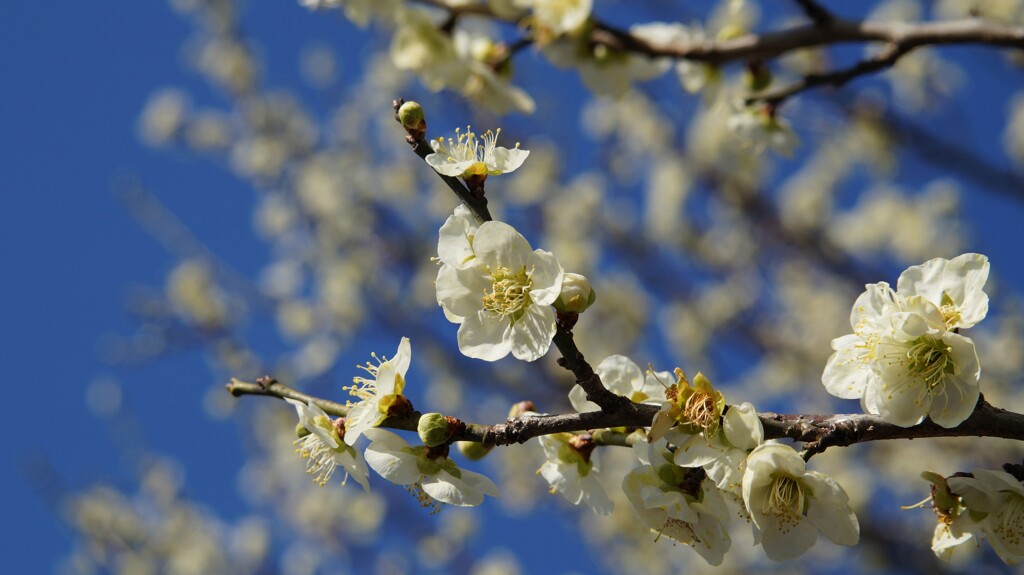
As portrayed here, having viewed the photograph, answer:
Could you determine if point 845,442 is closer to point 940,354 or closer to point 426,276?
point 940,354

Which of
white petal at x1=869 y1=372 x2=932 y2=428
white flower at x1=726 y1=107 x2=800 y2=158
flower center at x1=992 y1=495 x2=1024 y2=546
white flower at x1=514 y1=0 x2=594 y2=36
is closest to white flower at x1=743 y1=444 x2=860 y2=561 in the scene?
white petal at x1=869 y1=372 x2=932 y2=428

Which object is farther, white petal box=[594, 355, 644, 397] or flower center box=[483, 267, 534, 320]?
white petal box=[594, 355, 644, 397]

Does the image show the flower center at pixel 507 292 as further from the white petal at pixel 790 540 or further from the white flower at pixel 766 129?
the white flower at pixel 766 129

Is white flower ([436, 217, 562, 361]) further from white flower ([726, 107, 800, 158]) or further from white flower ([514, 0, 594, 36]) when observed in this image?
white flower ([726, 107, 800, 158])

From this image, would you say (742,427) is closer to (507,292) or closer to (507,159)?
(507,292)

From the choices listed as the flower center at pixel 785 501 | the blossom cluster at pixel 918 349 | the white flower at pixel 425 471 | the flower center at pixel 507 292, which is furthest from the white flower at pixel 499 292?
the blossom cluster at pixel 918 349

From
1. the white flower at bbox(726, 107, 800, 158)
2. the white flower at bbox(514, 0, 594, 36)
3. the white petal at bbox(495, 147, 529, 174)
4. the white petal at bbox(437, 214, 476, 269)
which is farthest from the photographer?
the white flower at bbox(726, 107, 800, 158)

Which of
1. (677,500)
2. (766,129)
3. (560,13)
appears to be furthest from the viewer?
(766,129)

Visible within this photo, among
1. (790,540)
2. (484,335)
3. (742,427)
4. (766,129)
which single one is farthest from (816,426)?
(766,129)
